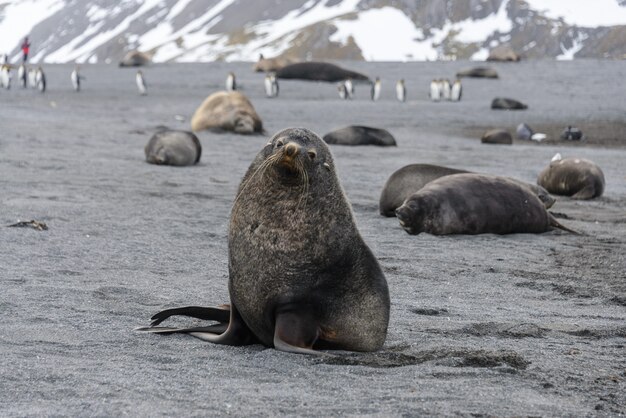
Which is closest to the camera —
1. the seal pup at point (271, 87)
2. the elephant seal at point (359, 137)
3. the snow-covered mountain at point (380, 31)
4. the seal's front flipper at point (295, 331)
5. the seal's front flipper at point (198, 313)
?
the seal's front flipper at point (295, 331)

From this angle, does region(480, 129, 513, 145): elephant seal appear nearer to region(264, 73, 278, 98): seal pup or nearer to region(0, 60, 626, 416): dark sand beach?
region(0, 60, 626, 416): dark sand beach

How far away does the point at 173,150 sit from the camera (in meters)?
12.8

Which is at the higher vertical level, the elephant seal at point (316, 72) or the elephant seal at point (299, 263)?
the elephant seal at point (316, 72)

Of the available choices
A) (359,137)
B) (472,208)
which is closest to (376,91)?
(359,137)

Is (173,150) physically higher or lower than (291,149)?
lower

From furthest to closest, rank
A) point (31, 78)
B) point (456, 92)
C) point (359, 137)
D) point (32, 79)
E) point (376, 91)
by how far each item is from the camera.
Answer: point (31, 78) < point (32, 79) < point (376, 91) < point (456, 92) < point (359, 137)

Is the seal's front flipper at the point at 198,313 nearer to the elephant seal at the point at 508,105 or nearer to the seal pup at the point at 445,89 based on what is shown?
the elephant seal at the point at 508,105

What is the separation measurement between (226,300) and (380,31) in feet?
399

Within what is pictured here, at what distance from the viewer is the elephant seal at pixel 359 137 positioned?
1617 cm

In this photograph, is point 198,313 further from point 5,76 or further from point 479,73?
point 479,73

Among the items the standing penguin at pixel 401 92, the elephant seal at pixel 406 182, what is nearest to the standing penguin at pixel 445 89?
the standing penguin at pixel 401 92

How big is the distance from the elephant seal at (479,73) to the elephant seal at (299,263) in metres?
31.4

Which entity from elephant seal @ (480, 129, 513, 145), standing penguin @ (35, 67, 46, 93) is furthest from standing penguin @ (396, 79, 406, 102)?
standing penguin @ (35, 67, 46, 93)

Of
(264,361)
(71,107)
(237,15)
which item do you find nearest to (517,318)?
(264,361)
